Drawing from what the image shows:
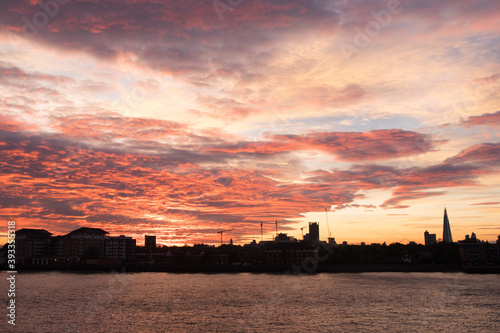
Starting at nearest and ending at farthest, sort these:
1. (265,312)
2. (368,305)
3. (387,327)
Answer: (387,327)
(265,312)
(368,305)

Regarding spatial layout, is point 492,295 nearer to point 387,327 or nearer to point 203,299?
point 387,327

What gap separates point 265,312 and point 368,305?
22.0 meters

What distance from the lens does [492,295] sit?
108438 mm

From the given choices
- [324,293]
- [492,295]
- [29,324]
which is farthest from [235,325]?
[492,295]

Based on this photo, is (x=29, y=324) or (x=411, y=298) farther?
(x=411, y=298)

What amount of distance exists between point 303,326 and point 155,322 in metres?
23.4

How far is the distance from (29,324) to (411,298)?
77.4m

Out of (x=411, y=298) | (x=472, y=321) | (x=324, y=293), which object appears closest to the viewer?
(x=472, y=321)

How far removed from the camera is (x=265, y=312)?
82.1 metres

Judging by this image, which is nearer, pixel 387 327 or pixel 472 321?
pixel 387 327

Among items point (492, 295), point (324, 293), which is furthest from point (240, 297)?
point (492, 295)

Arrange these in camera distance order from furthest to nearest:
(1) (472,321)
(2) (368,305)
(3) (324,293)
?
(3) (324,293)
(2) (368,305)
(1) (472,321)

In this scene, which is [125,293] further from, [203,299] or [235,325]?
[235,325]

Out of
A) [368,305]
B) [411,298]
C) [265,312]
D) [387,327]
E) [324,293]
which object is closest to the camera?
[387,327]
